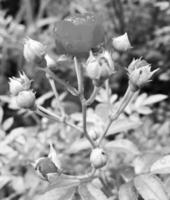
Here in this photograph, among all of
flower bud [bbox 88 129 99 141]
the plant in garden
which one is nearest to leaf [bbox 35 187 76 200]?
the plant in garden

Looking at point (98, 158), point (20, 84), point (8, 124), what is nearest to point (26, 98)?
point (20, 84)

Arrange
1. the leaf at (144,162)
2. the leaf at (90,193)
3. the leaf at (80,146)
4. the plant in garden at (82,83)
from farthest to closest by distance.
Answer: the leaf at (80,146) < the leaf at (144,162) < the leaf at (90,193) < the plant in garden at (82,83)

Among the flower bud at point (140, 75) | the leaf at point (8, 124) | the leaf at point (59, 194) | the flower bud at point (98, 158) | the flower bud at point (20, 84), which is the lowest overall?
the leaf at point (8, 124)

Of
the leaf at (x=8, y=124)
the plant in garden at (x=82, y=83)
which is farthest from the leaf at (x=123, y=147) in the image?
the leaf at (x=8, y=124)

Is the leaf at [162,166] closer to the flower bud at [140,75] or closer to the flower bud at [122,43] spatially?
the flower bud at [140,75]

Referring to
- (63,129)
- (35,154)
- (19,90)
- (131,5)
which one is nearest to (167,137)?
(63,129)

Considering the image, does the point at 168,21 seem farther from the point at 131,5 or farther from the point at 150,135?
the point at 150,135

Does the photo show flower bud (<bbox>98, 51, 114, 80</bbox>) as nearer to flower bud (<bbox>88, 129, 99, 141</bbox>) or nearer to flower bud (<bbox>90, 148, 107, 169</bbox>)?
flower bud (<bbox>90, 148, 107, 169</bbox>)
